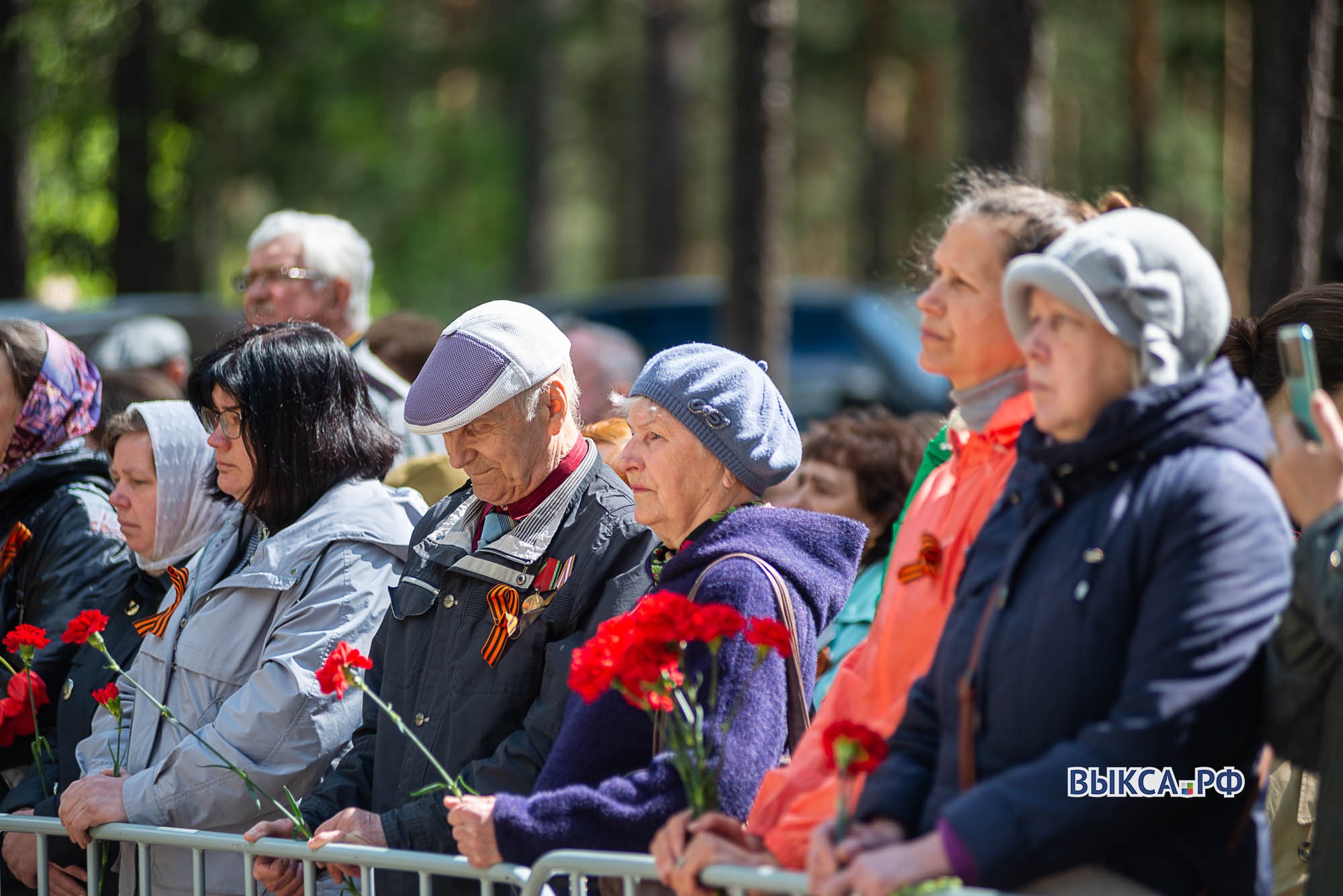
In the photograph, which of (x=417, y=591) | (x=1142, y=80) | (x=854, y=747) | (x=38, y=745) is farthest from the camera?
(x=1142, y=80)

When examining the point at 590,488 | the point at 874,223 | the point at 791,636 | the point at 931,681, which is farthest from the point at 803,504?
the point at 874,223

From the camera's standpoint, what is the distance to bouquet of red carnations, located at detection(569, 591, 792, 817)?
8.35ft

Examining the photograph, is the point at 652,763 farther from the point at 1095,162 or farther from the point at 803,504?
the point at 1095,162

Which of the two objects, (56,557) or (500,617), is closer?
(500,617)

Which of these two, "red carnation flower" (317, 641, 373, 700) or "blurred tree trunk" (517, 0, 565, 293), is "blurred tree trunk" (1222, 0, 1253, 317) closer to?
"blurred tree trunk" (517, 0, 565, 293)

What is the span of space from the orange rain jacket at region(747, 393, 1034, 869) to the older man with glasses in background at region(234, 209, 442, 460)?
3164 millimetres

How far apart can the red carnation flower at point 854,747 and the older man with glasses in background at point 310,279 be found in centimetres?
350

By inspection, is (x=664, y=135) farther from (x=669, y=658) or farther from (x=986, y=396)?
(x=669, y=658)

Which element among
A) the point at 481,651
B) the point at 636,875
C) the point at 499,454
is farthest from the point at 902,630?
the point at 499,454

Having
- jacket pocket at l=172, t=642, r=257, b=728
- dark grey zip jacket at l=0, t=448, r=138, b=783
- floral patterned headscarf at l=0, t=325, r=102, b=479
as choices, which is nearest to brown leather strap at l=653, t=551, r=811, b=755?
jacket pocket at l=172, t=642, r=257, b=728

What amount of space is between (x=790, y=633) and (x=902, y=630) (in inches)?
13.5

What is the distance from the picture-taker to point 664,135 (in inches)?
688

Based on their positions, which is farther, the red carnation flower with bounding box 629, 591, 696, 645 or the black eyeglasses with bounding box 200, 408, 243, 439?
the black eyeglasses with bounding box 200, 408, 243, 439

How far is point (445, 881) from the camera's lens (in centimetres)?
322
